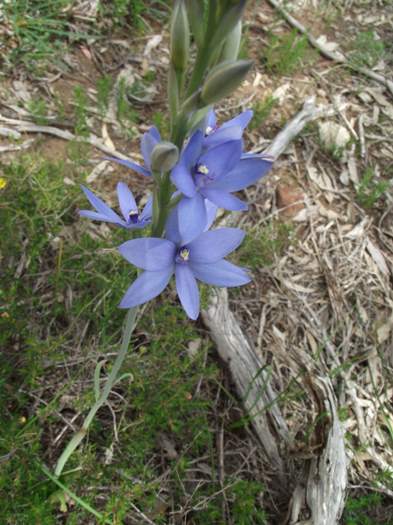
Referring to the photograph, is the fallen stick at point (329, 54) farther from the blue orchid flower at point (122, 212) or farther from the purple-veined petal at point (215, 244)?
the purple-veined petal at point (215, 244)

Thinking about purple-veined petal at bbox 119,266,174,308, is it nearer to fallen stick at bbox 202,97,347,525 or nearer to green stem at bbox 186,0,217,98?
green stem at bbox 186,0,217,98

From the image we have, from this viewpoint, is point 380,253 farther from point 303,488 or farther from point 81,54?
point 81,54

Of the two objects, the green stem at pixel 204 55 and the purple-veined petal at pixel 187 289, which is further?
the purple-veined petal at pixel 187 289

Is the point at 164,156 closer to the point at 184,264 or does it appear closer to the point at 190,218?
the point at 190,218

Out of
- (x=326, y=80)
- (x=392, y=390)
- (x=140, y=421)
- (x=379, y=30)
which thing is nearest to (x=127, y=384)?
(x=140, y=421)

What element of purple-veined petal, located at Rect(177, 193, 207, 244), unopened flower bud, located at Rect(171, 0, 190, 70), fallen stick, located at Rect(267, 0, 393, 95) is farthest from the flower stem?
fallen stick, located at Rect(267, 0, 393, 95)

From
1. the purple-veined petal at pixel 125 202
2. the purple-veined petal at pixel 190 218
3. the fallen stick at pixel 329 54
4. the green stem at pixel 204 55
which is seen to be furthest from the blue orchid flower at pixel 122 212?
the fallen stick at pixel 329 54
